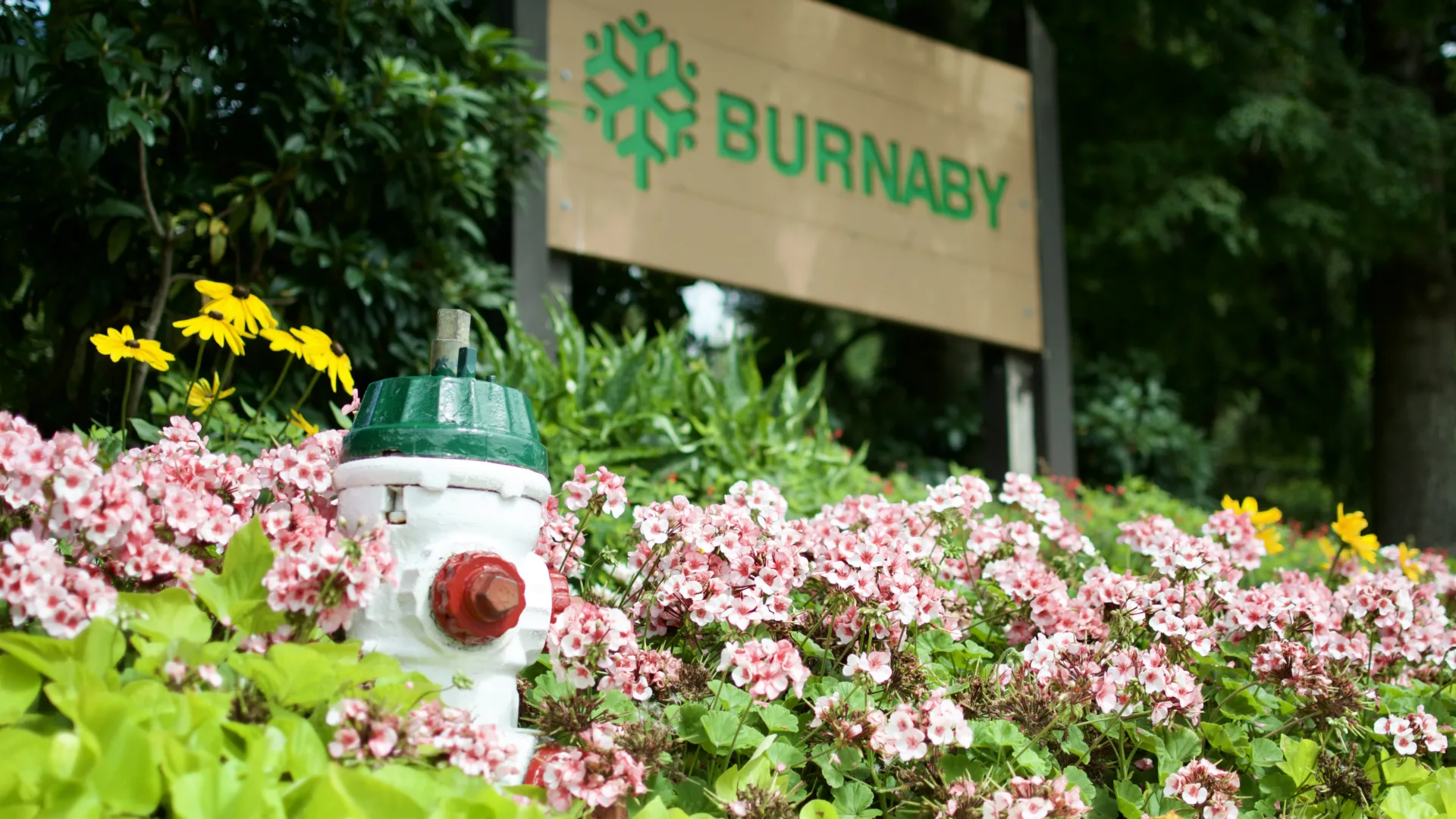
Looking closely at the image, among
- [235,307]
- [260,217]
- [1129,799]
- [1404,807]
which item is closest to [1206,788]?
[1129,799]

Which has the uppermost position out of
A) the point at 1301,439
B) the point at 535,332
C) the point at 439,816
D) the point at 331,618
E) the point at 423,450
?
the point at 1301,439

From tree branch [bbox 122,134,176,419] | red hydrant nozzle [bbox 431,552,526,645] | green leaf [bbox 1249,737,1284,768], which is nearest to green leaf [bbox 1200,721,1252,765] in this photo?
green leaf [bbox 1249,737,1284,768]

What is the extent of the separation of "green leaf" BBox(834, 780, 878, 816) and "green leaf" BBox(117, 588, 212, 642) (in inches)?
35.6

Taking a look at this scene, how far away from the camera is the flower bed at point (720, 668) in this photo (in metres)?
1.41

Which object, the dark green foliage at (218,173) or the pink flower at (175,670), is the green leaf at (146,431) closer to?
the dark green foliage at (218,173)

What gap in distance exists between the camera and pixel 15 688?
143 cm

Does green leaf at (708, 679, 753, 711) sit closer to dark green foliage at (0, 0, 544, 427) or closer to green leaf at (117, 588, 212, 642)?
green leaf at (117, 588, 212, 642)

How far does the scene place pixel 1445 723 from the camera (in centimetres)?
240

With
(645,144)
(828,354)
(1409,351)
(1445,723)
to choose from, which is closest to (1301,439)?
(1409,351)

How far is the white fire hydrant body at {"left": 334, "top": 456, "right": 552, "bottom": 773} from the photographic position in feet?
5.33

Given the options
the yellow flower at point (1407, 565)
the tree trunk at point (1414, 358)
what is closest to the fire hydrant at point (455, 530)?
the yellow flower at point (1407, 565)

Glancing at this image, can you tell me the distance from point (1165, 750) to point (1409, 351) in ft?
20.1

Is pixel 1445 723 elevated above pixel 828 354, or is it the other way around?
pixel 828 354

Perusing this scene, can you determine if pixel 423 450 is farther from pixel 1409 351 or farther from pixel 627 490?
pixel 1409 351
